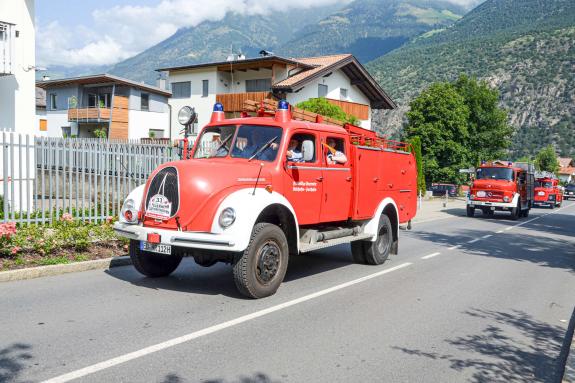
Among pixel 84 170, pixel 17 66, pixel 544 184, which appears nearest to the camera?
pixel 84 170

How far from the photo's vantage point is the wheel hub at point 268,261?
22.6 ft

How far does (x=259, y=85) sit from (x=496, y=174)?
20486 millimetres

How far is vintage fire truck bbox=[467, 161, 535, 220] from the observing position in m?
23.9

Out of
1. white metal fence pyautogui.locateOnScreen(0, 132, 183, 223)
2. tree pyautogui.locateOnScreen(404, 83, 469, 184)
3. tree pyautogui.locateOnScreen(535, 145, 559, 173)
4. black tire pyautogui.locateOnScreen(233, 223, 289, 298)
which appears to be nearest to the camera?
black tire pyautogui.locateOnScreen(233, 223, 289, 298)

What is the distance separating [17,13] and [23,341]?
14.9m

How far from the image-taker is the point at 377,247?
10.1 meters

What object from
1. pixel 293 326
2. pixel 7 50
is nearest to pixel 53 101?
pixel 7 50

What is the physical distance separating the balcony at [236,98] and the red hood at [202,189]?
30.8m

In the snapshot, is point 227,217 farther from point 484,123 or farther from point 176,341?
point 484,123

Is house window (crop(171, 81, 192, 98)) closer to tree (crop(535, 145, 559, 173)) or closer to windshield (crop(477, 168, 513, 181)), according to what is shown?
windshield (crop(477, 168, 513, 181))

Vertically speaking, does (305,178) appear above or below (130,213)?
above

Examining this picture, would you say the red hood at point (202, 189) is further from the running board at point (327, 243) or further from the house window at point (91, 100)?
the house window at point (91, 100)

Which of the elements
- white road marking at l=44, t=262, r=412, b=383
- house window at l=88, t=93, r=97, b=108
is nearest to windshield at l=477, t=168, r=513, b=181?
white road marking at l=44, t=262, r=412, b=383

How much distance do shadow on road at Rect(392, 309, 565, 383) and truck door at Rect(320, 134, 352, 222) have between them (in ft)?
9.12
